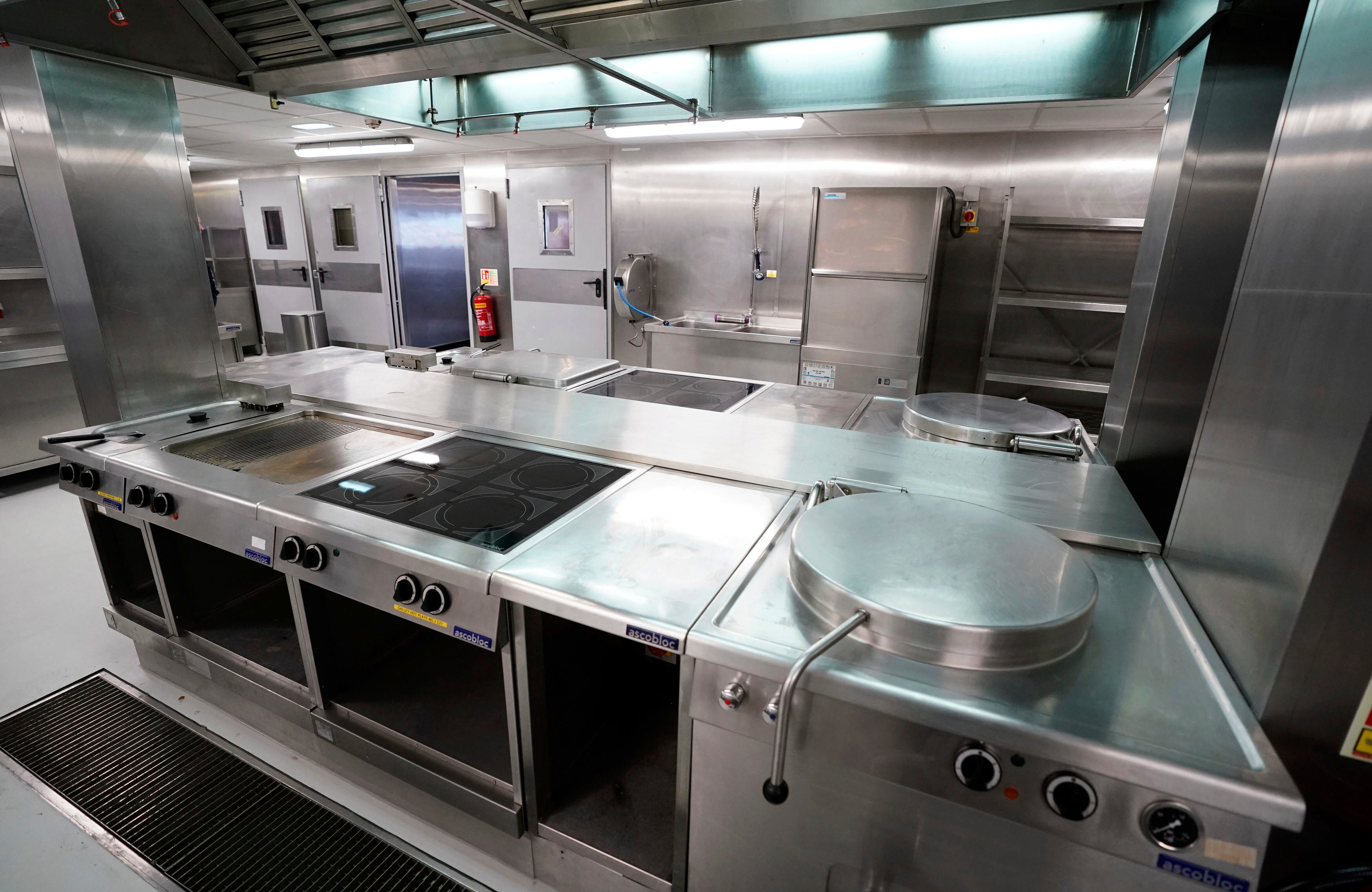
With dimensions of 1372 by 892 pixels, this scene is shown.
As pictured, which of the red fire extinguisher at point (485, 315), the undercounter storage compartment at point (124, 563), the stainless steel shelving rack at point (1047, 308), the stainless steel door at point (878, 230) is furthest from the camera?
the red fire extinguisher at point (485, 315)

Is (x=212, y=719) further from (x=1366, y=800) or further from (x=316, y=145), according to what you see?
(x=316, y=145)

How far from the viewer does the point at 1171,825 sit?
0.81m

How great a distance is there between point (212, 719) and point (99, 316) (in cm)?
141


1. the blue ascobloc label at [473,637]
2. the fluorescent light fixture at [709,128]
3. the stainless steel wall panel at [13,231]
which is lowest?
the blue ascobloc label at [473,637]

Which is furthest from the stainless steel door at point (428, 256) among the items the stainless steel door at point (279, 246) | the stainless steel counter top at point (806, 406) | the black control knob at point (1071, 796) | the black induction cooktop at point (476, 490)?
the black control knob at point (1071, 796)

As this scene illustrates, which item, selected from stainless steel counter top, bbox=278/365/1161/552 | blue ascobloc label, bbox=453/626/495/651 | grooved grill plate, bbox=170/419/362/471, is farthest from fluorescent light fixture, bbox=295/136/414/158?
blue ascobloc label, bbox=453/626/495/651

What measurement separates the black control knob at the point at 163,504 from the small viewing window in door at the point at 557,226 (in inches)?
185

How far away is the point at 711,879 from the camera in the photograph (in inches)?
47.8

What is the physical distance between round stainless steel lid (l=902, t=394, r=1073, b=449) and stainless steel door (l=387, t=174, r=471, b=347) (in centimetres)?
557

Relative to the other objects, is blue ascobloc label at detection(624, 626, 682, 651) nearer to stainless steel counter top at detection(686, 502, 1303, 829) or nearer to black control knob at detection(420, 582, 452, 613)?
stainless steel counter top at detection(686, 502, 1303, 829)

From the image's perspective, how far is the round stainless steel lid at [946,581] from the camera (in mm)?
952

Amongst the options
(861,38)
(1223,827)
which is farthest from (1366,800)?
(861,38)

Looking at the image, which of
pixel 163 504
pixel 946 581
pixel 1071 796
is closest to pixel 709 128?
pixel 163 504

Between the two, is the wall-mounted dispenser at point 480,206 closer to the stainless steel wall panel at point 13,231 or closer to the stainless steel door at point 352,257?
the stainless steel door at point 352,257
